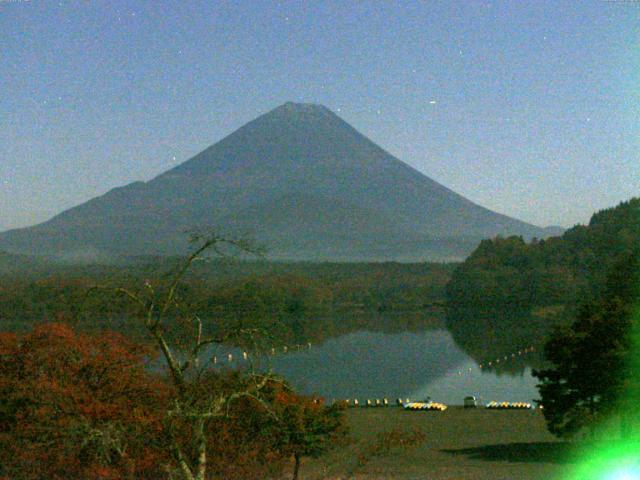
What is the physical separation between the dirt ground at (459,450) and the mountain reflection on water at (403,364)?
349 cm

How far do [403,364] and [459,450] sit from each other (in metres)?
29.1

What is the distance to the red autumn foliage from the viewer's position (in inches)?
376

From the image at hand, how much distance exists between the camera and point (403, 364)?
1839 inches

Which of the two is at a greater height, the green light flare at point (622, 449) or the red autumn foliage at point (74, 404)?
the red autumn foliage at point (74, 404)

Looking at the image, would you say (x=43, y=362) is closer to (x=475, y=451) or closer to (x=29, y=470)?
(x=29, y=470)

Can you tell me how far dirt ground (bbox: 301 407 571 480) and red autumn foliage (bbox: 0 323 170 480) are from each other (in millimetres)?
2322

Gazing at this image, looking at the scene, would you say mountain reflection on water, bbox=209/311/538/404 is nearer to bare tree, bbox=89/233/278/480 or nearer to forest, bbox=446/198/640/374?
bare tree, bbox=89/233/278/480

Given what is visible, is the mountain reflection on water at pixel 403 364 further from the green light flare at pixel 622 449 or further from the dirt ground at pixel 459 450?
the green light flare at pixel 622 449

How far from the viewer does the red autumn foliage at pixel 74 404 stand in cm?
956

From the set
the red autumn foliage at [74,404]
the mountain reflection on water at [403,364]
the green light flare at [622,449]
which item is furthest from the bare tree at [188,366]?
the mountain reflection on water at [403,364]

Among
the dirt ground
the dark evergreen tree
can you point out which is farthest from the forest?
the dark evergreen tree

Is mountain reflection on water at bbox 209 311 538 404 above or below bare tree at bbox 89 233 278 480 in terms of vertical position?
below

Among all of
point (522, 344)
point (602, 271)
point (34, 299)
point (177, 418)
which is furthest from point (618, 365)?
point (602, 271)

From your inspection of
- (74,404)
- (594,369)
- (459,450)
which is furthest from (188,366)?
(459,450)
